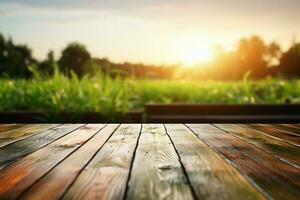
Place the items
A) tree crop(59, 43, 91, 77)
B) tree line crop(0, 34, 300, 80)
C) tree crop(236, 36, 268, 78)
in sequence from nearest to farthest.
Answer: tree line crop(0, 34, 300, 80), tree crop(59, 43, 91, 77), tree crop(236, 36, 268, 78)

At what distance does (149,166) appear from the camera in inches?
42.8

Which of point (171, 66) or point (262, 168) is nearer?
point (262, 168)

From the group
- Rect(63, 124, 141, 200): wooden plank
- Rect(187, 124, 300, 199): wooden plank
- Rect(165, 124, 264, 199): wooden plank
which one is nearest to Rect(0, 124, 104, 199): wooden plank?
Rect(63, 124, 141, 200): wooden plank

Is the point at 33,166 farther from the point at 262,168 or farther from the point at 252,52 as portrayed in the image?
the point at 252,52

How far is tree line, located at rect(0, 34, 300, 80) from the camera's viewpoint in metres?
5.34

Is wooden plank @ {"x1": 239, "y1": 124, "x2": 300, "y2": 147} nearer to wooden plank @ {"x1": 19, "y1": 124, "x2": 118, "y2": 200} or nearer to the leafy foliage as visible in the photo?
wooden plank @ {"x1": 19, "y1": 124, "x2": 118, "y2": 200}

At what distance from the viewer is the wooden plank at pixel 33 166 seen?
33.9 inches

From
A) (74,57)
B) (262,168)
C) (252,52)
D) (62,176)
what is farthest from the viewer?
(252,52)

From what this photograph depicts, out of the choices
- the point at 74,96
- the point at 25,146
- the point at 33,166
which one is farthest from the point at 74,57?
the point at 33,166

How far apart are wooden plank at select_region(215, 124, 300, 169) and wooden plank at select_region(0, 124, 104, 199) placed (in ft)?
2.79

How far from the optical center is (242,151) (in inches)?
53.3

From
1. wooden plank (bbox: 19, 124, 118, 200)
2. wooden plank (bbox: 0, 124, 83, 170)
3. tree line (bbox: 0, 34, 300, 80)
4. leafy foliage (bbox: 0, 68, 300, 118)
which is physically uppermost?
tree line (bbox: 0, 34, 300, 80)

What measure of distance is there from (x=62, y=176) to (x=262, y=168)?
2.15ft

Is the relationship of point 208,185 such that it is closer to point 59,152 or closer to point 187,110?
point 59,152
